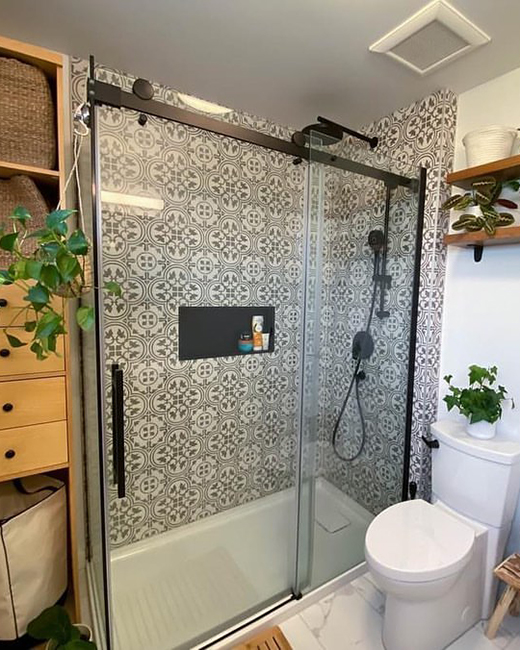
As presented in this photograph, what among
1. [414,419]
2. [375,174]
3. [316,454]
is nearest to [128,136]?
[375,174]

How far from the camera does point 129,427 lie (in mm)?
1862

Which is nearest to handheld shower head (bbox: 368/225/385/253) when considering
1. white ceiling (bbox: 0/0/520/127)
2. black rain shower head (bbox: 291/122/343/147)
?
black rain shower head (bbox: 291/122/343/147)

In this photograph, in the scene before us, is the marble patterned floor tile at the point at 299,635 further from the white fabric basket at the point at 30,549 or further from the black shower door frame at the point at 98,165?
the white fabric basket at the point at 30,549

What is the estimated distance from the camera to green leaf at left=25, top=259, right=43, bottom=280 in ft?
3.35

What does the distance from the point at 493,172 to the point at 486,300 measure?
576 millimetres

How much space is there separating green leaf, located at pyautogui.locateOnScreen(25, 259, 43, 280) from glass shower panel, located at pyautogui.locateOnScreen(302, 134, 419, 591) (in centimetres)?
109

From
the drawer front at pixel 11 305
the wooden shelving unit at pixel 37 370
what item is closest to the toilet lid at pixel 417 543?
the wooden shelving unit at pixel 37 370

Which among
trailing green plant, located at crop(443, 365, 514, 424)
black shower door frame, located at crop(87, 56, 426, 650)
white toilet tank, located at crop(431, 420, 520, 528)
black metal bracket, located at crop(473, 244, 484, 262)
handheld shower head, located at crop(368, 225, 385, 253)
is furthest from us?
handheld shower head, located at crop(368, 225, 385, 253)

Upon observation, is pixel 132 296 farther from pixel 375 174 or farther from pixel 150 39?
pixel 375 174

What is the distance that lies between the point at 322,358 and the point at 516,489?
38.8 inches

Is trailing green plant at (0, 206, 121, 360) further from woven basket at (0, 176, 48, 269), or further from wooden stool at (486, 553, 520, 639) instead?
wooden stool at (486, 553, 520, 639)

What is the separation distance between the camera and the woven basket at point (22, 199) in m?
1.30

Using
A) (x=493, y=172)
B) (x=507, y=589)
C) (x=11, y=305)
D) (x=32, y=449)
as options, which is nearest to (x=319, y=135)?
(x=493, y=172)

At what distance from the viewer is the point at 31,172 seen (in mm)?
1286
